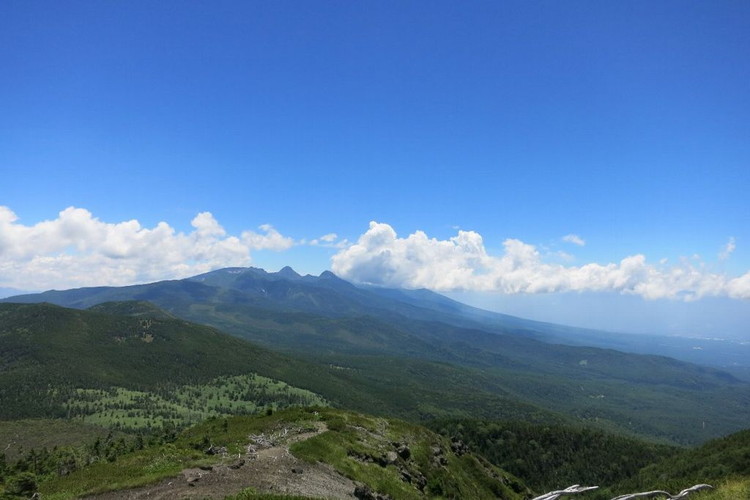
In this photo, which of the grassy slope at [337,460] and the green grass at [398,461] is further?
the green grass at [398,461]

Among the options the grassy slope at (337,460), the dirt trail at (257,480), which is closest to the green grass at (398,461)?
the grassy slope at (337,460)

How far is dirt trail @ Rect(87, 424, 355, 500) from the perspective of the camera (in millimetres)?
29156

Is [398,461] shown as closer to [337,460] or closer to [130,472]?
[337,460]

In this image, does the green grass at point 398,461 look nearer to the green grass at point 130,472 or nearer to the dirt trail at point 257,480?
the dirt trail at point 257,480

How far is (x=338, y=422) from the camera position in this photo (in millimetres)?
74688

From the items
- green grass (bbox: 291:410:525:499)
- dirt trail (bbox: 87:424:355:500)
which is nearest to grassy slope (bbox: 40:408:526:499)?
green grass (bbox: 291:410:525:499)

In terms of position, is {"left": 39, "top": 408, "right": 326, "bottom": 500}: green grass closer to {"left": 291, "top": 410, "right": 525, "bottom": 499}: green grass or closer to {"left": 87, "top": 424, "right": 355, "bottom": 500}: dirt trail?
{"left": 87, "top": 424, "right": 355, "bottom": 500}: dirt trail

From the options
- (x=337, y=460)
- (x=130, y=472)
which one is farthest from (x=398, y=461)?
(x=130, y=472)

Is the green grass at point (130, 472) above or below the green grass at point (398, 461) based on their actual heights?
above

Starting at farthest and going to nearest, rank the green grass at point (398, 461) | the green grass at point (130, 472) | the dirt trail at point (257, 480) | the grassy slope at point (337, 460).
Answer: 1. the green grass at point (398, 461)
2. the grassy slope at point (337, 460)
3. the green grass at point (130, 472)
4. the dirt trail at point (257, 480)

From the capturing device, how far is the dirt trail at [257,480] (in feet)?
95.7

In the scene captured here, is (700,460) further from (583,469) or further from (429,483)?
(429,483)

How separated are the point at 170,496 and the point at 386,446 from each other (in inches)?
2021

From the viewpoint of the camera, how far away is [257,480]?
113ft
